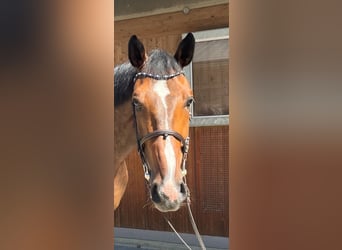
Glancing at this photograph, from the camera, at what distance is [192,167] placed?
2453 millimetres

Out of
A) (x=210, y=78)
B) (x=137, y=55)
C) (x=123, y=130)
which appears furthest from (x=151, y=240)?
(x=137, y=55)

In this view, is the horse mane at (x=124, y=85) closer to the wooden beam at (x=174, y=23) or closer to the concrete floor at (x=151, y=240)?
the wooden beam at (x=174, y=23)

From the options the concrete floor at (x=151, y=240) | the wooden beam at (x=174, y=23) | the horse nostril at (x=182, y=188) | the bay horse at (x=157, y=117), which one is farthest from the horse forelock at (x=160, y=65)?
the concrete floor at (x=151, y=240)

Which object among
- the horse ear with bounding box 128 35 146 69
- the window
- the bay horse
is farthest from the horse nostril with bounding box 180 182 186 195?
the window

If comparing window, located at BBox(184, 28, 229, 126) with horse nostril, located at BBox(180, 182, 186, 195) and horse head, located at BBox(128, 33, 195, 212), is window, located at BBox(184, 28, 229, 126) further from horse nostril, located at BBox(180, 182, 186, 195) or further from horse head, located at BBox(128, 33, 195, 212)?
horse nostril, located at BBox(180, 182, 186, 195)

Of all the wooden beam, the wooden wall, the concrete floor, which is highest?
the wooden beam

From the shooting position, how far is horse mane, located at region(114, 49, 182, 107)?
122cm

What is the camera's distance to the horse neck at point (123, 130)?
1.29 m

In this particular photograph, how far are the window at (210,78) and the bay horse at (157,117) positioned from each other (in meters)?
0.95

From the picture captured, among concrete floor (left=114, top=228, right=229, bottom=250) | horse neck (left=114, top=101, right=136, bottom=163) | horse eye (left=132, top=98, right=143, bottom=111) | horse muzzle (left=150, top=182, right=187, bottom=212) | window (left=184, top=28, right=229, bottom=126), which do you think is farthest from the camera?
concrete floor (left=114, top=228, right=229, bottom=250)

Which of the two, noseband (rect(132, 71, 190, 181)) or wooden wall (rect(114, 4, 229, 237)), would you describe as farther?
wooden wall (rect(114, 4, 229, 237))
